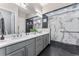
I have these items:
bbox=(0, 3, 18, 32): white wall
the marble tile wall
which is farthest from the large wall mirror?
the marble tile wall

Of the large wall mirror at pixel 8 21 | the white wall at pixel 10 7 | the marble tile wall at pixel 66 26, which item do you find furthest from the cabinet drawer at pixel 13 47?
the marble tile wall at pixel 66 26

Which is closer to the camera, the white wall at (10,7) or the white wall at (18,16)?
the white wall at (10,7)

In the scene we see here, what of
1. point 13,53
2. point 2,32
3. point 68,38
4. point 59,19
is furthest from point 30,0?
point 68,38

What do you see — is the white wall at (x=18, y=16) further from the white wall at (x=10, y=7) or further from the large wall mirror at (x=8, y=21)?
Result: the large wall mirror at (x=8, y=21)

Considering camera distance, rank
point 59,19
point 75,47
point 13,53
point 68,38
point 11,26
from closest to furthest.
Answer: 1. point 13,53
2. point 11,26
3. point 75,47
4. point 68,38
5. point 59,19

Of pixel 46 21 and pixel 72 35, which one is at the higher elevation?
pixel 46 21

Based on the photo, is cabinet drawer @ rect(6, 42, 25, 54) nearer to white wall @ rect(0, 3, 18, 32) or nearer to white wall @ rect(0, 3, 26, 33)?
white wall @ rect(0, 3, 26, 33)

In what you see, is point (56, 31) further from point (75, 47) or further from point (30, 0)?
point (30, 0)

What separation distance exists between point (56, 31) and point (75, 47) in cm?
142

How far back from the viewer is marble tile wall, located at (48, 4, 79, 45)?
3679 millimetres

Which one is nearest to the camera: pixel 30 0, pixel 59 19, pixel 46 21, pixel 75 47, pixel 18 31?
pixel 18 31

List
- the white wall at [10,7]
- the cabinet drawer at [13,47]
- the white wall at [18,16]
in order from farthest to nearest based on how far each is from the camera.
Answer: the white wall at [18,16], the white wall at [10,7], the cabinet drawer at [13,47]

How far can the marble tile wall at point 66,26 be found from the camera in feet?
12.1

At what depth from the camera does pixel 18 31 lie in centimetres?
235
